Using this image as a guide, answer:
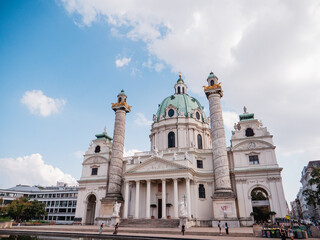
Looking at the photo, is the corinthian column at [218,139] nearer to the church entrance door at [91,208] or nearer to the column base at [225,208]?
the column base at [225,208]

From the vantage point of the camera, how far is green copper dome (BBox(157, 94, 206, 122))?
46822 millimetres

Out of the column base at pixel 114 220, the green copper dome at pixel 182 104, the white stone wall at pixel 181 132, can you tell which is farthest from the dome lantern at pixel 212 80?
the column base at pixel 114 220

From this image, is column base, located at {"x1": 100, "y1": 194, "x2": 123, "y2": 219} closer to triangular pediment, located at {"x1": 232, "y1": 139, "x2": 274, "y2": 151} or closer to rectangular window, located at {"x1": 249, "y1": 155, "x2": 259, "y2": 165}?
triangular pediment, located at {"x1": 232, "y1": 139, "x2": 274, "y2": 151}

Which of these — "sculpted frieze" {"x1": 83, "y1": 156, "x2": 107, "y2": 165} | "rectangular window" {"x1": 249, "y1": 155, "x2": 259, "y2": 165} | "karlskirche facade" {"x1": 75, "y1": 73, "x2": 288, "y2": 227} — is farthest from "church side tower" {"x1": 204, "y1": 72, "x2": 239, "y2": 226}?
"sculpted frieze" {"x1": 83, "y1": 156, "x2": 107, "y2": 165}

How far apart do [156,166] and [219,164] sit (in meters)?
9.20

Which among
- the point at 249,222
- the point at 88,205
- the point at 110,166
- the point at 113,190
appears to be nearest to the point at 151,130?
the point at 110,166

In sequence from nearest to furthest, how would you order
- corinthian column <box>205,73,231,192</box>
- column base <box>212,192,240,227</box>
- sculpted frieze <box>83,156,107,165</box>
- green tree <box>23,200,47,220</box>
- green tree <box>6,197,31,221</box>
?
column base <box>212,192,240,227</box> < corinthian column <box>205,73,231,192</box> < sculpted frieze <box>83,156,107,165</box> < green tree <box>6,197,31,221</box> < green tree <box>23,200,47,220</box>

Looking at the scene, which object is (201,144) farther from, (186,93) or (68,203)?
(68,203)

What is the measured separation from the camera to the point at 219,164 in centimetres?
3375

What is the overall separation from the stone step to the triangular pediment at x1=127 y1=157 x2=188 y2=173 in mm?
6873

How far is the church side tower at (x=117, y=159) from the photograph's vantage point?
3581 cm

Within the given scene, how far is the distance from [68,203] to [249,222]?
4910 centimetres

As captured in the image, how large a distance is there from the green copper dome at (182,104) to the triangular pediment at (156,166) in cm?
1366

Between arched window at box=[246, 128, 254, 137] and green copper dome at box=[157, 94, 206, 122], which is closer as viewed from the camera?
arched window at box=[246, 128, 254, 137]
